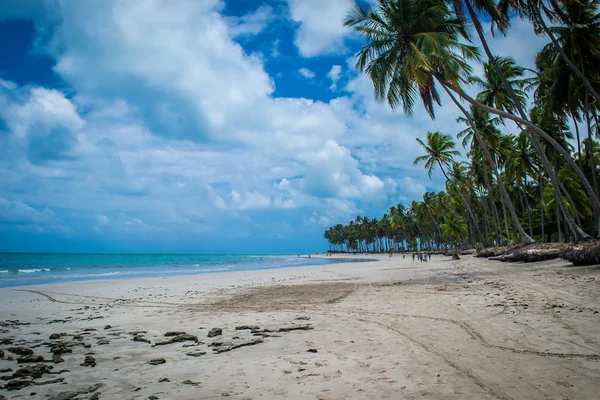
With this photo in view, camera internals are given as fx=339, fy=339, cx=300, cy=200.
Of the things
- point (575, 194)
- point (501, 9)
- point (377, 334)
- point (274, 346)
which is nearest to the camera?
point (274, 346)

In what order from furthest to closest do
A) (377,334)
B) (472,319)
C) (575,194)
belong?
(575,194)
(472,319)
(377,334)

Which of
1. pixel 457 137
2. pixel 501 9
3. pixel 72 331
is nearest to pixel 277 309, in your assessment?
pixel 72 331

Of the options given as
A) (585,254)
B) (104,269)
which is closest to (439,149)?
(585,254)

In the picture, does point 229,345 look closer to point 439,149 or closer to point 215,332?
Answer: point 215,332

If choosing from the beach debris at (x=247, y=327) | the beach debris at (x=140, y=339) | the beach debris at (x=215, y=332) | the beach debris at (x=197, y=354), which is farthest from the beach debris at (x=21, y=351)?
the beach debris at (x=247, y=327)

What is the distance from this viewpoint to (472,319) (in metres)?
6.22

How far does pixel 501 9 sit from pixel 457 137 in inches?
800

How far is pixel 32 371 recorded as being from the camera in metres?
4.20

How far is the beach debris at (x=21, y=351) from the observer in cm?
512

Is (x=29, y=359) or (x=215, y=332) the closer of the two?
(x=29, y=359)

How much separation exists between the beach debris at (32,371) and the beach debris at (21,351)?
0.95 metres

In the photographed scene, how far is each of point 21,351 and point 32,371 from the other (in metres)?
1.38

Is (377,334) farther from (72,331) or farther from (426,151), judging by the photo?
(426,151)

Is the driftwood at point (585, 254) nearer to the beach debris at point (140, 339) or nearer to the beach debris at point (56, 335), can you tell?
the beach debris at point (140, 339)
